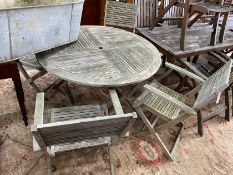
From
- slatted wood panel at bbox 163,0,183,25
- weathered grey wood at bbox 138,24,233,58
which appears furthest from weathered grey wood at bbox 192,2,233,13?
slatted wood panel at bbox 163,0,183,25

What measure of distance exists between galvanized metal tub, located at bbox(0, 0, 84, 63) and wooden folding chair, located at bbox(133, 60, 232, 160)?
3.61 ft

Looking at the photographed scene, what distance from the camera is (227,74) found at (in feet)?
7.21

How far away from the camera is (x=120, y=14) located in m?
3.70

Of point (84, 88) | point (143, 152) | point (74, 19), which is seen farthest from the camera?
point (84, 88)

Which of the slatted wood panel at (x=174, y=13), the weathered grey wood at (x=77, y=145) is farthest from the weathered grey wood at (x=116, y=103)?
the slatted wood panel at (x=174, y=13)

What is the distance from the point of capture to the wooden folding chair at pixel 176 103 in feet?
6.96

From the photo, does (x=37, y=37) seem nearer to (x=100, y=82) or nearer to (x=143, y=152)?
(x=100, y=82)

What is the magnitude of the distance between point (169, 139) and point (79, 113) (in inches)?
51.5

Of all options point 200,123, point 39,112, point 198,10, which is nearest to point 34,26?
point 39,112

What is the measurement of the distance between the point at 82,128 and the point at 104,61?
1095 mm

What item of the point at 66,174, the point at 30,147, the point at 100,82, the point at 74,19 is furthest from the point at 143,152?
the point at 74,19

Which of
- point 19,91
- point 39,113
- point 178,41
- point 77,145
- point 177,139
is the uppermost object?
point 178,41

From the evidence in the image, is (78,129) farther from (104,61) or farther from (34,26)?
(34,26)

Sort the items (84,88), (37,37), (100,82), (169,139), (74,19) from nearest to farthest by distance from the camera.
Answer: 1. (100,82)
2. (37,37)
3. (74,19)
4. (169,139)
5. (84,88)
